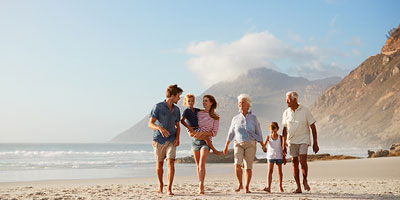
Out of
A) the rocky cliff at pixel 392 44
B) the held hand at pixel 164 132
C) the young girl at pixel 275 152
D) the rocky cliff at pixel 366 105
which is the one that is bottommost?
the young girl at pixel 275 152

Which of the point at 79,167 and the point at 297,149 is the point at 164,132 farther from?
the point at 79,167

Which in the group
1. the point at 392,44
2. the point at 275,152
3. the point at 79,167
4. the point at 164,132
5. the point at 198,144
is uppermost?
the point at 392,44

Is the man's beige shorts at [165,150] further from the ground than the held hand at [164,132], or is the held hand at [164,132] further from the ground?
the held hand at [164,132]

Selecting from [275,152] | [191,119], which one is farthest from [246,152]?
[191,119]

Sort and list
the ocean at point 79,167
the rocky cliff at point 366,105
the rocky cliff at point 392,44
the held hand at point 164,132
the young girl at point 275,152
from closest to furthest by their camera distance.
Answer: the held hand at point 164,132, the young girl at point 275,152, the ocean at point 79,167, the rocky cliff at point 366,105, the rocky cliff at point 392,44

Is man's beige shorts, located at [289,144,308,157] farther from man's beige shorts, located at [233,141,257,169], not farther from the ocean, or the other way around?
the ocean

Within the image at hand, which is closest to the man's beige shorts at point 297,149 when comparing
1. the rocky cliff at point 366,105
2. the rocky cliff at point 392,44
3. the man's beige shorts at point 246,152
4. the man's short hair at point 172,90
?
the man's beige shorts at point 246,152

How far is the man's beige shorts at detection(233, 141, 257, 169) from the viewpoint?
760 cm

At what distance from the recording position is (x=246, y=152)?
25.1 ft

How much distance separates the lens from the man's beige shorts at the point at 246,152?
760 cm

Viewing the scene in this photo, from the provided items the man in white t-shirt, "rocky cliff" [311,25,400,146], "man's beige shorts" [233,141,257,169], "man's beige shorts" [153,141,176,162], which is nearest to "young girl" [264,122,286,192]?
the man in white t-shirt

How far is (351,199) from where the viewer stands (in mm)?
6828

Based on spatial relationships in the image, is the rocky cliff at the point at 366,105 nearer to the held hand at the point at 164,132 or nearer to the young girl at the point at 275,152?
the young girl at the point at 275,152

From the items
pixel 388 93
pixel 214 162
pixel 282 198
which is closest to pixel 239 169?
pixel 282 198
